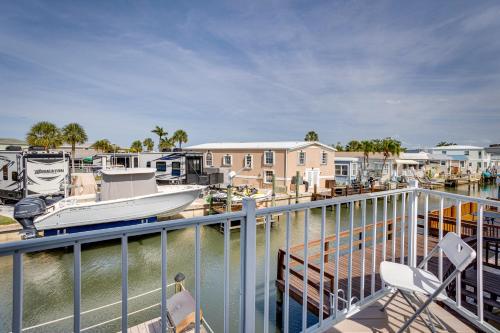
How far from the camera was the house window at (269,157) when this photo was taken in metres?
19.9

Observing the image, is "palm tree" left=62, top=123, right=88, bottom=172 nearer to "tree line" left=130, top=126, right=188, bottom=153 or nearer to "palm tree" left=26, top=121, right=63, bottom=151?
"palm tree" left=26, top=121, right=63, bottom=151

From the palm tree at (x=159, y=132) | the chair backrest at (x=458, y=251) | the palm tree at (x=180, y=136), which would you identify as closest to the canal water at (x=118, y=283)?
the chair backrest at (x=458, y=251)

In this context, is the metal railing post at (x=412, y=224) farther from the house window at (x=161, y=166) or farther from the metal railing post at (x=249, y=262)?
the house window at (x=161, y=166)

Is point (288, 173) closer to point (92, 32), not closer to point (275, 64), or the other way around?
point (275, 64)

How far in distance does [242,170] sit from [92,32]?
1322 cm

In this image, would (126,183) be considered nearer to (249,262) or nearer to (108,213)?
(108,213)

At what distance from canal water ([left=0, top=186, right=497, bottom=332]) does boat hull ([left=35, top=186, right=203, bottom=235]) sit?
110 centimetres

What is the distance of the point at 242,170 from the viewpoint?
21297mm

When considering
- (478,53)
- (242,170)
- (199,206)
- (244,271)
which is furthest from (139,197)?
(478,53)

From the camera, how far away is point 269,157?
20047mm

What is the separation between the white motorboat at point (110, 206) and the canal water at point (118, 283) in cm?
119

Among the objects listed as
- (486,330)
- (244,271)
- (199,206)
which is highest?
(244,271)

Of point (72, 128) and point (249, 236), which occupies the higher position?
point (72, 128)

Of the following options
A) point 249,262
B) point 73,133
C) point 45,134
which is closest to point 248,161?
point 249,262
